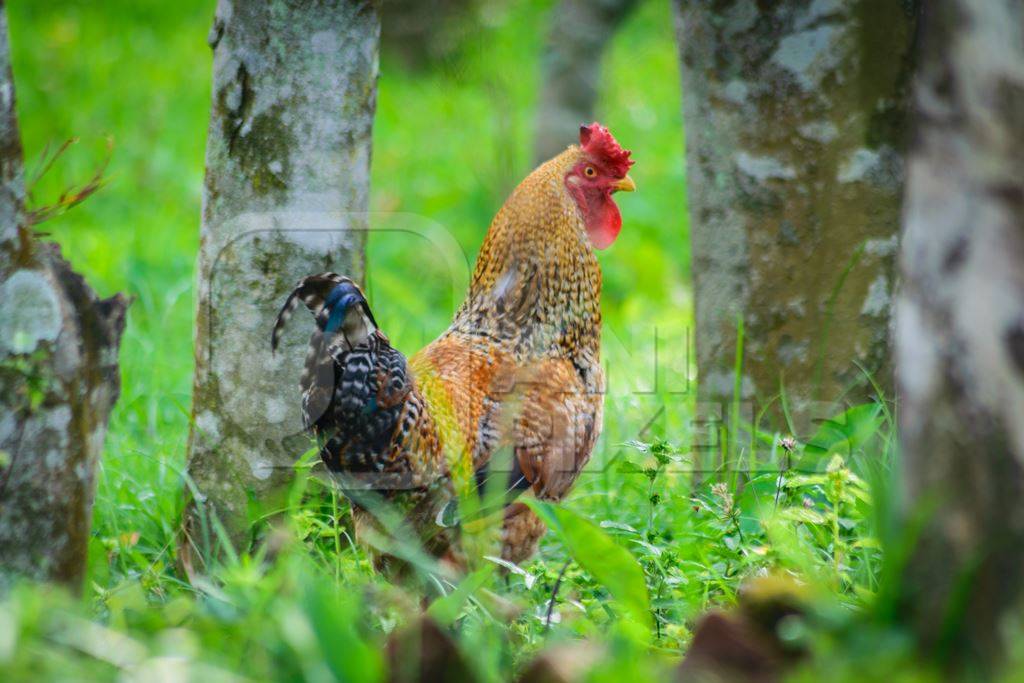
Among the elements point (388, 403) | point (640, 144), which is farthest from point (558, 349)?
point (640, 144)

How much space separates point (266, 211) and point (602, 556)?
A: 4.49 feet

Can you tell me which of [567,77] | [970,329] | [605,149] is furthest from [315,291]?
[567,77]

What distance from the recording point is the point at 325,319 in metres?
2.67

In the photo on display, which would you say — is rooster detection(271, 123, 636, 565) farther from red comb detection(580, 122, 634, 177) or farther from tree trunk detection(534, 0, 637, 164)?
tree trunk detection(534, 0, 637, 164)

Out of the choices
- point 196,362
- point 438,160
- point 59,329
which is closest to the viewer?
point 59,329

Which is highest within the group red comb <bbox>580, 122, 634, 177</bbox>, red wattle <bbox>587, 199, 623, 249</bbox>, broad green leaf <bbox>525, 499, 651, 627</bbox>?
red comb <bbox>580, 122, 634, 177</bbox>

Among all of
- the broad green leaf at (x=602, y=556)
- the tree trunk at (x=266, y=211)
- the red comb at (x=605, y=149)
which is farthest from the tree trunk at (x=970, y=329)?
the red comb at (x=605, y=149)

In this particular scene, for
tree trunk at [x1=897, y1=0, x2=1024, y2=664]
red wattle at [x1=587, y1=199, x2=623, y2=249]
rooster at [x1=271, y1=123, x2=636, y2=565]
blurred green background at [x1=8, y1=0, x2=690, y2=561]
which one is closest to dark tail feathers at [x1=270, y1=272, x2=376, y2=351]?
rooster at [x1=271, y1=123, x2=636, y2=565]

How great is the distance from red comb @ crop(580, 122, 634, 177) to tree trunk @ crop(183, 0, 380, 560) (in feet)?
2.89

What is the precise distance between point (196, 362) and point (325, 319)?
722mm

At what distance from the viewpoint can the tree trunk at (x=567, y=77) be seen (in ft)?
22.3

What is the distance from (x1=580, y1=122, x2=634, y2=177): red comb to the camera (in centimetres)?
371

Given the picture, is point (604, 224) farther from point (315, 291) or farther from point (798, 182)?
point (315, 291)

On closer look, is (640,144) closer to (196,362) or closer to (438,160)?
(438,160)
